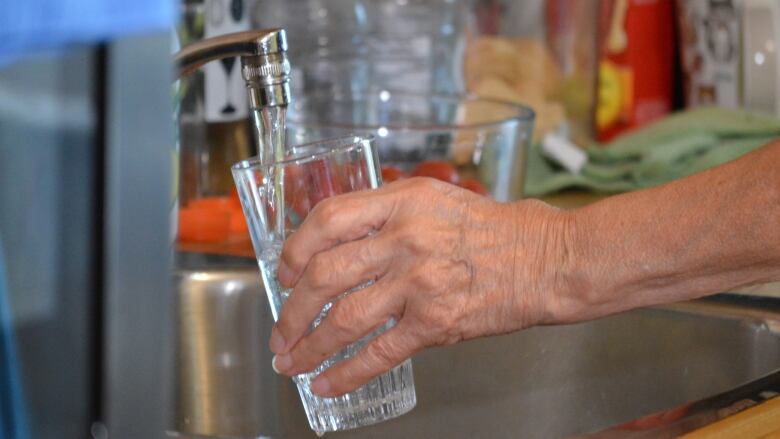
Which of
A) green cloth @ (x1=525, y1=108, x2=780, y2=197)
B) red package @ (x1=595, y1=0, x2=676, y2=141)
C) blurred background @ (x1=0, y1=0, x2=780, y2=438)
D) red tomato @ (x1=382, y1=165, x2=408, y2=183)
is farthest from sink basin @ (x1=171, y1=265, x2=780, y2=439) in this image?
red package @ (x1=595, y1=0, x2=676, y2=141)

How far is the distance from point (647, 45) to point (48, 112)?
5.03ft

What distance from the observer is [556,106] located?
173 cm

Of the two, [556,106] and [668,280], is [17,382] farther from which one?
[556,106]

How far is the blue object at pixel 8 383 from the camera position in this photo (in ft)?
1.15

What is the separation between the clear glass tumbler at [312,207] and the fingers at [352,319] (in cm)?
2

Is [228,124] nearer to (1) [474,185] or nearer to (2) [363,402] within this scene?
(1) [474,185]

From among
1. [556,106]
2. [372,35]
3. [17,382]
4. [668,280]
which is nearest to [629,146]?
[556,106]

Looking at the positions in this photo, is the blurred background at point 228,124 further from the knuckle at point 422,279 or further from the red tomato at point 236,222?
the knuckle at point 422,279

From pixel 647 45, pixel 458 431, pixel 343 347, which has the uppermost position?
pixel 647 45

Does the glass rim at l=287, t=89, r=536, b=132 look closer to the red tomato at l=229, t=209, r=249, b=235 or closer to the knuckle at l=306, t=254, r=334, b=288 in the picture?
the red tomato at l=229, t=209, r=249, b=235

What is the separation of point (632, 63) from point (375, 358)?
1.20 metres

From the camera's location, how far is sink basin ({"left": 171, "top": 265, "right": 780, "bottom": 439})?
94 centimetres

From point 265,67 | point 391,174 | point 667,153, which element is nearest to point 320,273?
point 265,67

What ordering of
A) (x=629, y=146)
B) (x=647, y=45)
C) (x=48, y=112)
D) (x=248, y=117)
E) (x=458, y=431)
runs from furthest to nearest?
(x=647, y=45) → (x=629, y=146) → (x=248, y=117) → (x=458, y=431) → (x=48, y=112)
